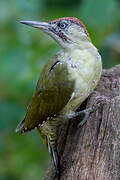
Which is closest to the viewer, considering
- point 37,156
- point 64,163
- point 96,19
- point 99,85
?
point 64,163

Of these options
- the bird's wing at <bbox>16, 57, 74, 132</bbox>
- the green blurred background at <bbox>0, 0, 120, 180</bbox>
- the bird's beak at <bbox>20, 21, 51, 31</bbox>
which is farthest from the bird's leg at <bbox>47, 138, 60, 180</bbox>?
the bird's beak at <bbox>20, 21, 51, 31</bbox>

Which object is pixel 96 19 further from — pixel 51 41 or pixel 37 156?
pixel 37 156

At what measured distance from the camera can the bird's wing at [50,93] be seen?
4.14 meters

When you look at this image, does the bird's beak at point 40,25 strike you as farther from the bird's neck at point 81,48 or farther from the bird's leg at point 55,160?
the bird's leg at point 55,160

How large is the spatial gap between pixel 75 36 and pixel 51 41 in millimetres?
479

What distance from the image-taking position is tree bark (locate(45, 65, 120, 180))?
3549mm

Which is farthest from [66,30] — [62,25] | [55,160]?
[55,160]

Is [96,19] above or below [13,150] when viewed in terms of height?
above

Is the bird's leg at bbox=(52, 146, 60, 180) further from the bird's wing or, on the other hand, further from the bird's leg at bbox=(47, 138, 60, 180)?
the bird's wing

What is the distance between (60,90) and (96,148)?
74 centimetres

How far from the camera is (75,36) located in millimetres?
4551

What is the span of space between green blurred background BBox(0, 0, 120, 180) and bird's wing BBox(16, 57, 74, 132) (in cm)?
32

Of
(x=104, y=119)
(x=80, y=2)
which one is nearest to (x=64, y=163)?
(x=104, y=119)

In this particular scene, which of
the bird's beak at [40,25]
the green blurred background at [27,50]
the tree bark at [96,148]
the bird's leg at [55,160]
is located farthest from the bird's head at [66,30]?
the bird's leg at [55,160]
